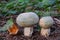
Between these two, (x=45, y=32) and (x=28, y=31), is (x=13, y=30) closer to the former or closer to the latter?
(x=28, y=31)

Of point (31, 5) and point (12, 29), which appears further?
point (31, 5)

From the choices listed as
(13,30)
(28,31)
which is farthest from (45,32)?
(13,30)

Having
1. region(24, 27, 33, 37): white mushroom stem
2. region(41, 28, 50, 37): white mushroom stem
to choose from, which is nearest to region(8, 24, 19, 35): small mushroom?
region(24, 27, 33, 37): white mushroom stem

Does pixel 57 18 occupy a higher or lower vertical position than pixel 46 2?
lower

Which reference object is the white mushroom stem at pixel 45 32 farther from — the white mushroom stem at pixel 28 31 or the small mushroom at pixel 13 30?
the small mushroom at pixel 13 30

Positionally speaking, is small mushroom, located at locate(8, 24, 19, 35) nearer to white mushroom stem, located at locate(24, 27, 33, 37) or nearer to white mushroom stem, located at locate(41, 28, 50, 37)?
white mushroom stem, located at locate(24, 27, 33, 37)

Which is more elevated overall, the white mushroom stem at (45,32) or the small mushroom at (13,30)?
the small mushroom at (13,30)

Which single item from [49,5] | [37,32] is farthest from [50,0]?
[37,32]

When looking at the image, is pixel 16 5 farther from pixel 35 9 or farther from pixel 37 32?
pixel 37 32

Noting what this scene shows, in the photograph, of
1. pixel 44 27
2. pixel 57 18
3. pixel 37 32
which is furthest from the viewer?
pixel 57 18

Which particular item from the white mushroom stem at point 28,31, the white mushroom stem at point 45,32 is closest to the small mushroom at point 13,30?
the white mushroom stem at point 28,31

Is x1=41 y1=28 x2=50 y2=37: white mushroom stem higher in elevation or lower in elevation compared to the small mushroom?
lower
